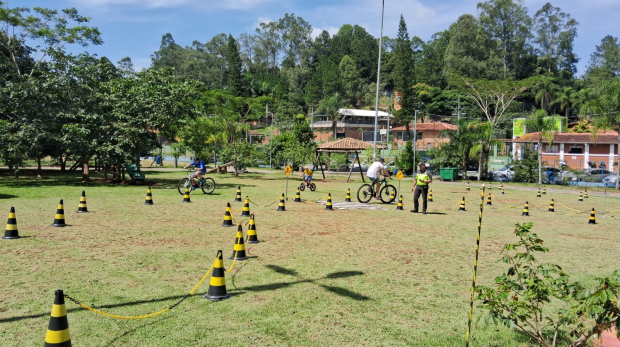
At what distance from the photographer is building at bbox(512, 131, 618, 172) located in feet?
151

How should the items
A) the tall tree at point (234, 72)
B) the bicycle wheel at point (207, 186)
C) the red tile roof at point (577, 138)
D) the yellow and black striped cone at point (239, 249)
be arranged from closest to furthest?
the yellow and black striped cone at point (239, 249), the bicycle wheel at point (207, 186), the red tile roof at point (577, 138), the tall tree at point (234, 72)

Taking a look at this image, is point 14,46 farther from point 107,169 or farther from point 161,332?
point 161,332

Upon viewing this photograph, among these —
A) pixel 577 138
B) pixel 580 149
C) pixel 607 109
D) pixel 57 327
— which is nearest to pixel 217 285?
pixel 57 327

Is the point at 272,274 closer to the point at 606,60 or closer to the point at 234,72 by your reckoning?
the point at 234,72

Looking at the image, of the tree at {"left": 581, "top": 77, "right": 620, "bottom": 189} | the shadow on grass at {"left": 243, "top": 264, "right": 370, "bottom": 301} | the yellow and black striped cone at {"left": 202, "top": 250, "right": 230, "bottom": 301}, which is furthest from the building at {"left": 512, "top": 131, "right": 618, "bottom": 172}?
the yellow and black striped cone at {"left": 202, "top": 250, "right": 230, "bottom": 301}

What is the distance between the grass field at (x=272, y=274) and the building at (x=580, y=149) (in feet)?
123

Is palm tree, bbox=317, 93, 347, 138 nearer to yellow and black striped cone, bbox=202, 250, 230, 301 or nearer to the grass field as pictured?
the grass field

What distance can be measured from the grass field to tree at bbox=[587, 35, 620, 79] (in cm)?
8397

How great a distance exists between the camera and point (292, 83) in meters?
105

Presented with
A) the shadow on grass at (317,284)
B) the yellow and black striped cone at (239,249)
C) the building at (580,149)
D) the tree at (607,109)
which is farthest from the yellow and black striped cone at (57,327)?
the building at (580,149)

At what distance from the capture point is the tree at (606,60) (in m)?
82.8

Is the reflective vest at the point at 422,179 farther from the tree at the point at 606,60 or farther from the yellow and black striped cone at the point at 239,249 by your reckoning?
the tree at the point at 606,60

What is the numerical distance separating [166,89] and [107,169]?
6.23 metres

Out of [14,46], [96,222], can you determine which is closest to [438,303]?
[96,222]
